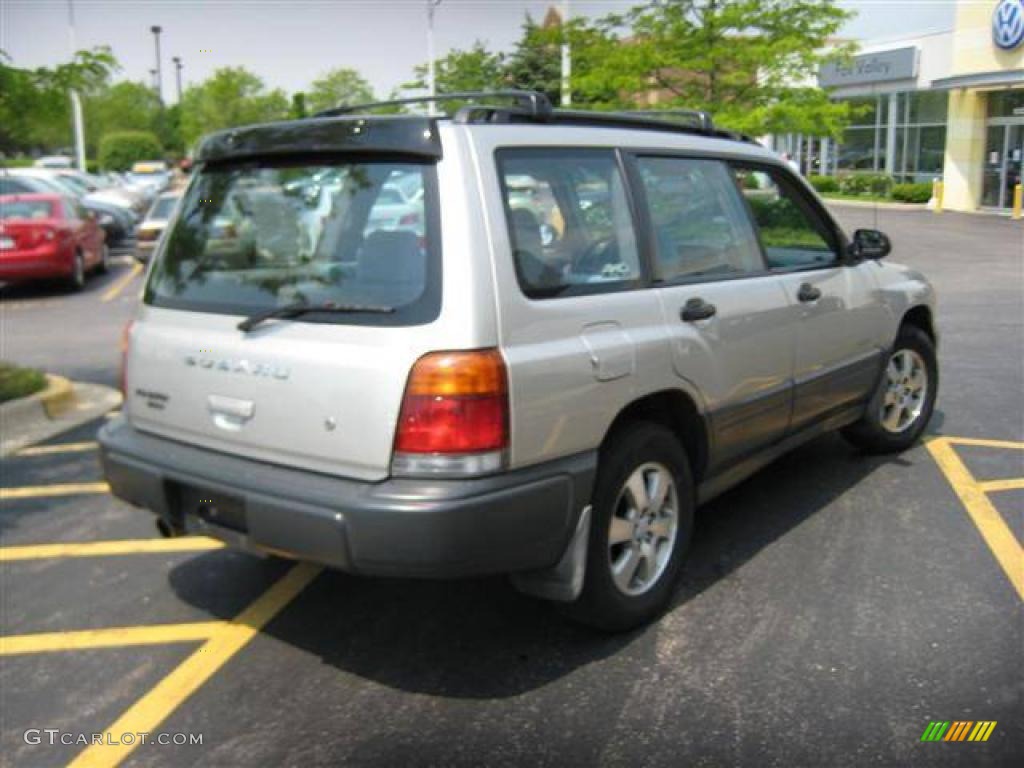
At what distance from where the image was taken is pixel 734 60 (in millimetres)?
16250

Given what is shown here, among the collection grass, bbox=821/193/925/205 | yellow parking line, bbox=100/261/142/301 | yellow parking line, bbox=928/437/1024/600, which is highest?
grass, bbox=821/193/925/205

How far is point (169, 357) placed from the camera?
3.64 metres

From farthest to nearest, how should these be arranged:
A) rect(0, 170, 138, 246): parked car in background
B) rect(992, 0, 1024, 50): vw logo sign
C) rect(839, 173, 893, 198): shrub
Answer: rect(839, 173, 893, 198): shrub, rect(992, 0, 1024, 50): vw logo sign, rect(0, 170, 138, 246): parked car in background

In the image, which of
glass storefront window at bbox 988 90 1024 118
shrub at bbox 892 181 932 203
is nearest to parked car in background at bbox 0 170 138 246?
shrub at bbox 892 181 932 203

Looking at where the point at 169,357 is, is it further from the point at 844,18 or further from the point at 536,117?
the point at 844,18

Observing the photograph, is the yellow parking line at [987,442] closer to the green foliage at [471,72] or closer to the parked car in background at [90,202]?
the parked car in background at [90,202]

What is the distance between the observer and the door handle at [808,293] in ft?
15.0

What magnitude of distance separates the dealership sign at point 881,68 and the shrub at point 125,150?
141 ft

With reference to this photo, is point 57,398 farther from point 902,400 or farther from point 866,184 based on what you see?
point 866,184

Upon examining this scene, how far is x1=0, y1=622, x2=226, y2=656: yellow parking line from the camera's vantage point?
12.6ft

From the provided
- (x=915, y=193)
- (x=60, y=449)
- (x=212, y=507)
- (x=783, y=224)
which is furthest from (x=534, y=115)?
(x=915, y=193)

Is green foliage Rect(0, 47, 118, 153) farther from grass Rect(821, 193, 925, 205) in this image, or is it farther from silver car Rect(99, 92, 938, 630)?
grass Rect(821, 193, 925, 205)

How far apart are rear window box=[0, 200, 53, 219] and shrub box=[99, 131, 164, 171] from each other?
47799 mm

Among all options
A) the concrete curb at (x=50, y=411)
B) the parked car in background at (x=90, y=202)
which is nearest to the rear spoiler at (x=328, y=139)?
the concrete curb at (x=50, y=411)
